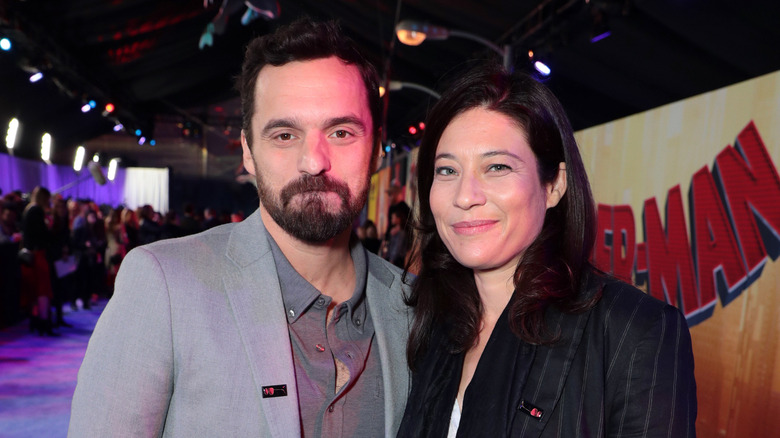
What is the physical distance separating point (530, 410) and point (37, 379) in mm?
6549

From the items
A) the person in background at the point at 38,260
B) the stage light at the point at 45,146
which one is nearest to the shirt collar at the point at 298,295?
the person in background at the point at 38,260

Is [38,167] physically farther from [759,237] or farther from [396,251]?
[759,237]

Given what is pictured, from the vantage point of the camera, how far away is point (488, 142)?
1.86 meters

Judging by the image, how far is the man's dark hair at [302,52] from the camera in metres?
2.04

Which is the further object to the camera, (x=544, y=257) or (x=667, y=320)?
(x=544, y=257)

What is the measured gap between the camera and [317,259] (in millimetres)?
2053

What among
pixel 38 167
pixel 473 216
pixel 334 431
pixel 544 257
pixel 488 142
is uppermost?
pixel 38 167

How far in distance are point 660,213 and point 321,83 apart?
9.55ft

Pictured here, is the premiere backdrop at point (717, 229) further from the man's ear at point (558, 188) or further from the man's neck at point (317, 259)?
the man's ear at point (558, 188)

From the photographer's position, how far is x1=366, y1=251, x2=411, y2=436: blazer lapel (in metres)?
1.98

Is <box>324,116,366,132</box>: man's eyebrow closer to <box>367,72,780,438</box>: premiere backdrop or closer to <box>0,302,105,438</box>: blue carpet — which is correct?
<box>367,72,780,438</box>: premiere backdrop

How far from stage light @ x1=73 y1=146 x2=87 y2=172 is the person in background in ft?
44.9

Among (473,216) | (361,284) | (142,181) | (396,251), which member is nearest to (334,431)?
(361,284)

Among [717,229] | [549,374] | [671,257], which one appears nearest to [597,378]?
[549,374]
